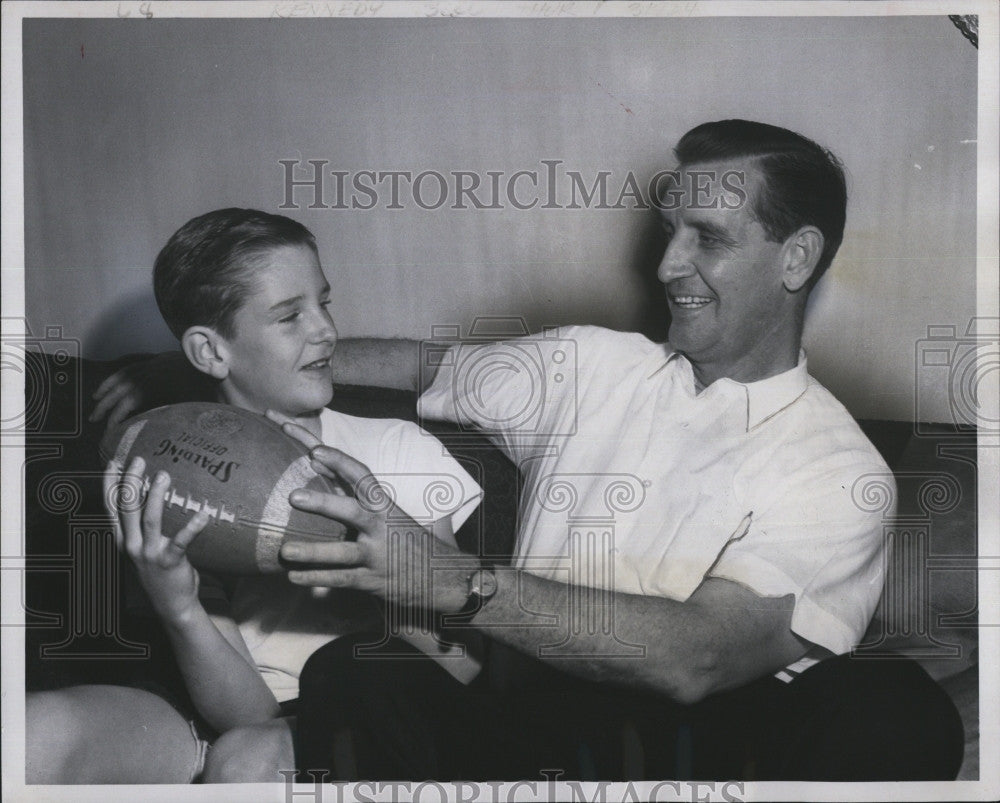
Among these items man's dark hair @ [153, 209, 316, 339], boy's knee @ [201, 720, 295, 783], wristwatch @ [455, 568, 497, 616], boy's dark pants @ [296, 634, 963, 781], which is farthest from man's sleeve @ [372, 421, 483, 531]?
boy's knee @ [201, 720, 295, 783]

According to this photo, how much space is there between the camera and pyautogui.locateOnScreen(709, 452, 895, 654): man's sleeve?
2.09 meters

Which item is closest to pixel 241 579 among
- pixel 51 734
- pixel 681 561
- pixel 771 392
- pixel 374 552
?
pixel 374 552

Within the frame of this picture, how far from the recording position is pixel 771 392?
2172mm

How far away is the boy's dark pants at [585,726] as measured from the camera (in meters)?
2.12

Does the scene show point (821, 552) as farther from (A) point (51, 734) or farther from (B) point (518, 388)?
(A) point (51, 734)

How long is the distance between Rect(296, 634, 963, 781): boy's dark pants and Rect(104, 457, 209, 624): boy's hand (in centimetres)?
29

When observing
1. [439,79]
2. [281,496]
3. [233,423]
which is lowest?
[281,496]

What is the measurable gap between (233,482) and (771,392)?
1080 mm

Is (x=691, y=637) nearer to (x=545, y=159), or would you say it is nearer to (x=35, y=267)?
(x=545, y=159)

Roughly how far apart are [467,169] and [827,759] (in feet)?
4.70

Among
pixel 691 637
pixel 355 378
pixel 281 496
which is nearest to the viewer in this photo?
pixel 281 496

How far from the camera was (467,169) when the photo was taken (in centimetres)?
224

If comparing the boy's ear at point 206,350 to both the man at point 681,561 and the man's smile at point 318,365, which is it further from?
the man at point 681,561

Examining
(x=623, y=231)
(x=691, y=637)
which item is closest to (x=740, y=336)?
(x=623, y=231)
